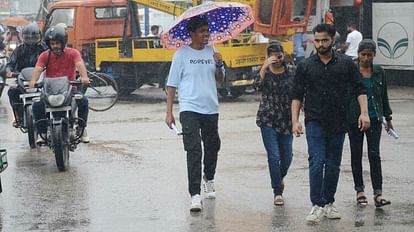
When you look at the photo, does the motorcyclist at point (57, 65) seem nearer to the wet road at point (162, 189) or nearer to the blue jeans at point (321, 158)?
the wet road at point (162, 189)

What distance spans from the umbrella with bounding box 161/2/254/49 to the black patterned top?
75 cm

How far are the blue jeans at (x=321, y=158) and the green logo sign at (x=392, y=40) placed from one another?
53.4 feet

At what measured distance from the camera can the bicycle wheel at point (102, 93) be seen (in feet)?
63.0

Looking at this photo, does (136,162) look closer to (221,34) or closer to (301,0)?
(221,34)

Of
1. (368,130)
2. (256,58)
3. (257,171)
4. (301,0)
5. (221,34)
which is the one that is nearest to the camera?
(368,130)

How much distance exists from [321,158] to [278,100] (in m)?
1.03

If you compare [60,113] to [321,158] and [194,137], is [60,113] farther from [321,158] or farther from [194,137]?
[321,158]

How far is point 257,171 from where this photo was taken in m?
10.8

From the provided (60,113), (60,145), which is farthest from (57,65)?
(60,145)

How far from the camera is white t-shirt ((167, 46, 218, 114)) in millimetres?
8586

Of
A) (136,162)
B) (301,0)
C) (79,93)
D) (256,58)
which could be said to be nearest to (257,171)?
(136,162)

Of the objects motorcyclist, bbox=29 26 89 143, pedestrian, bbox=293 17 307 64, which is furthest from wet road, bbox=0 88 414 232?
pedestrian, bbox=293 17 307 64

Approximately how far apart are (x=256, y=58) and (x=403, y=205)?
12.2 meters

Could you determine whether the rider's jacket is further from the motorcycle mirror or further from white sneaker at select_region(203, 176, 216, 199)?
white sneaker at select_region(203, 176, 216, 199)
